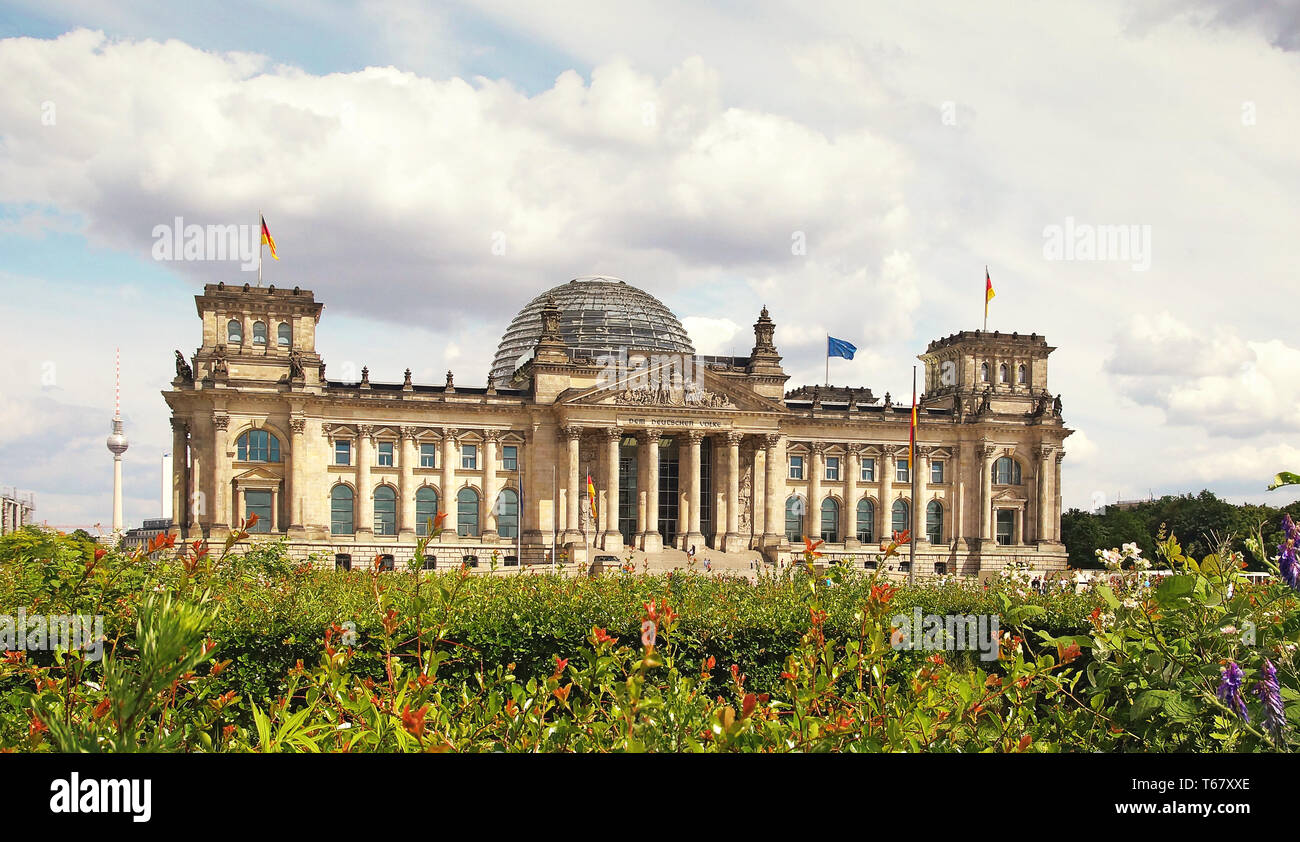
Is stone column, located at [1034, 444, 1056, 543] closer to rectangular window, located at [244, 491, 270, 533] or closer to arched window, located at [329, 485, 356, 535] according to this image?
arched window, located at [329, 485, 356, 535]

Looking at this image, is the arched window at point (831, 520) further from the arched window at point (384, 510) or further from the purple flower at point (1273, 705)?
the purple flower at point (1273, 705)

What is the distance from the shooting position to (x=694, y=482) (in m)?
66.1

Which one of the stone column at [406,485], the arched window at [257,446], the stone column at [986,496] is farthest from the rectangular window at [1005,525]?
the arched window at [257,446]

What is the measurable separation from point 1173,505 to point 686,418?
178 ft

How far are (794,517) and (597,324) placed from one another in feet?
77.1

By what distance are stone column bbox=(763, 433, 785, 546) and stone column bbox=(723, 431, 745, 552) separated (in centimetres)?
234

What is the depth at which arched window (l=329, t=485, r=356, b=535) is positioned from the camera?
208 feet

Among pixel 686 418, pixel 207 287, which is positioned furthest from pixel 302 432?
pixel 686 418

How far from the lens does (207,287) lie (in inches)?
2489

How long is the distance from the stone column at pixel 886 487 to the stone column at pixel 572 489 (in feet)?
78.5

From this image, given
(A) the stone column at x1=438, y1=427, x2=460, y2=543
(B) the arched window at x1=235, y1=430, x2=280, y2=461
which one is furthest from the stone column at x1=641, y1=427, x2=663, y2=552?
(B) the arched window at x1=235, y1=430, x2=280, y2=461

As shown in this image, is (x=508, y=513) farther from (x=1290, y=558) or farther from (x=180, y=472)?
(x=1290, y=558)

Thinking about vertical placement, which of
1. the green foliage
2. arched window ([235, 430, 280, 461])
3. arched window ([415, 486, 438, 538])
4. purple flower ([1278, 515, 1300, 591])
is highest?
arched window ([235, 430, 280, 461])
